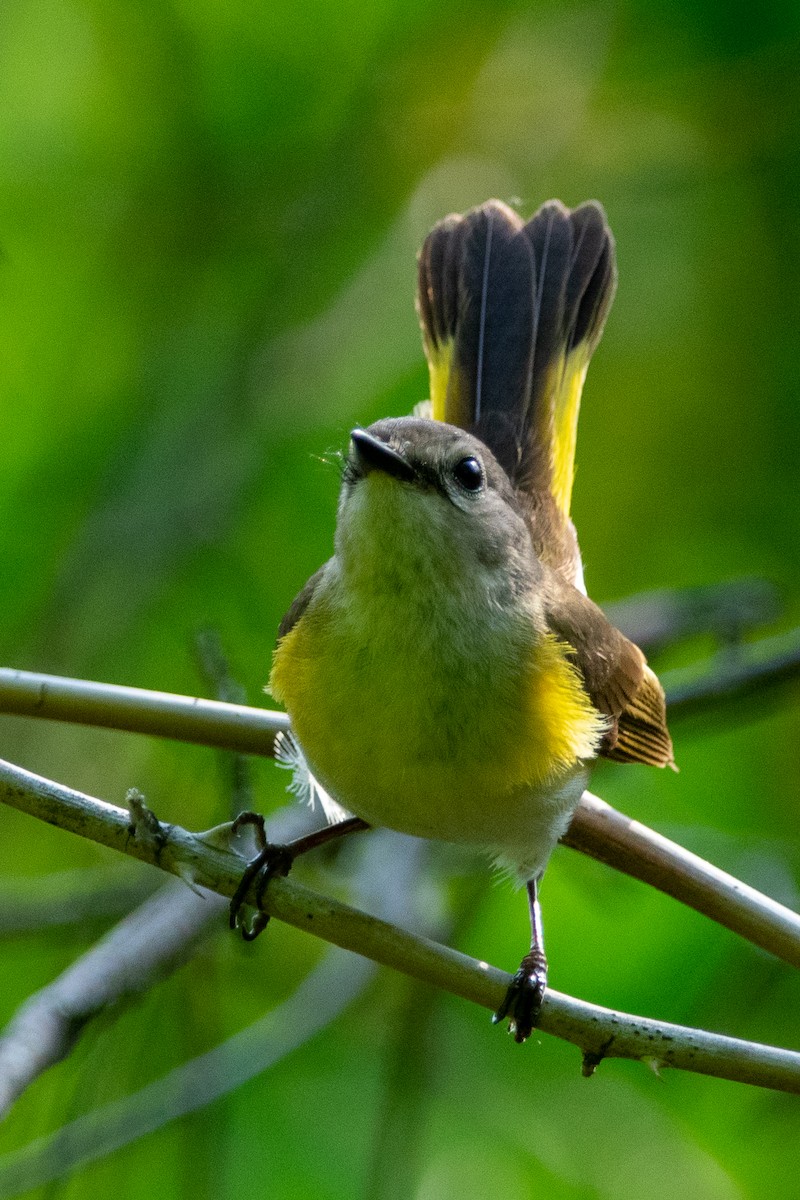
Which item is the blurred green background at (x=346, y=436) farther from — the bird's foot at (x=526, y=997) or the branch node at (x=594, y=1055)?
the branch node at (x=594, y=1055)

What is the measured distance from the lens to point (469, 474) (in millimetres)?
3410

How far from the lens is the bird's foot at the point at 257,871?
2.63 metres

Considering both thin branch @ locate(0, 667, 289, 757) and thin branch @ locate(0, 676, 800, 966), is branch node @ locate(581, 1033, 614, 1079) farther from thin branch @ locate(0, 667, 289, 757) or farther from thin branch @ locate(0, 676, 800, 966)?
thin branch @ locate(0, 667, 289, 757)

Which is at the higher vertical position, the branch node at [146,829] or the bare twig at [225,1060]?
the branch node at [146,829]

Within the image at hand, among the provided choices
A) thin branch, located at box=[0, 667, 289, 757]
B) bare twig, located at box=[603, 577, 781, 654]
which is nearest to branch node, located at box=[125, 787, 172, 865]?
thin branch, located at box=[0, 667, 289, 757]

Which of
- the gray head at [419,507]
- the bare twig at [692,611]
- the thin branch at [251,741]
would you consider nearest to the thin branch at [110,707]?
the thin branch at [251,741]

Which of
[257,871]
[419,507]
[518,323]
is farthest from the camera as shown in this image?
[518,323]

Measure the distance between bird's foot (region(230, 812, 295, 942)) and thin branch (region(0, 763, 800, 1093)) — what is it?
0.06 meters

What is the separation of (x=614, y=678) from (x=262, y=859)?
1.11 metres

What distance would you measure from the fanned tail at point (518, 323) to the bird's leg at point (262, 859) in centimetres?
132

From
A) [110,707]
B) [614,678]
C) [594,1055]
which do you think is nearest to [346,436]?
[614,678]

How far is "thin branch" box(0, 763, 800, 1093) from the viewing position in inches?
93.8

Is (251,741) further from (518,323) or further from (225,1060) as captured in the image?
(518,323)

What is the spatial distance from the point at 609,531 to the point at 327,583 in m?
2.15
